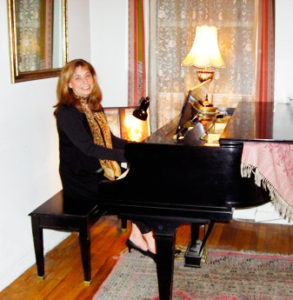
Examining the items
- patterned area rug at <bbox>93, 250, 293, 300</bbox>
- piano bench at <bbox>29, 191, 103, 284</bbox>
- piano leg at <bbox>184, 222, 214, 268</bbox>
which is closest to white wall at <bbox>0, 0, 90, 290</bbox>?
piano bench at <bbox>29, 191, 103, 284</bbox>

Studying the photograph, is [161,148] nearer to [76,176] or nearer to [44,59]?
[76,176]

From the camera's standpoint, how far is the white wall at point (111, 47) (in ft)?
12.4

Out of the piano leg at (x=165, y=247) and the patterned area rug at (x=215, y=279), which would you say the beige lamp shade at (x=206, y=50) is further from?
the piano leg at (x=165, y=247)

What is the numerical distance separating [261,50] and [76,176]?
1.69m

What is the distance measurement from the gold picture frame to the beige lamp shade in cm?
93

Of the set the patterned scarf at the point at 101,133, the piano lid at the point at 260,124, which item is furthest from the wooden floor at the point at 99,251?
→ the piano lid at the point at 260,124

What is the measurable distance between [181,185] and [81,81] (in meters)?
1.02

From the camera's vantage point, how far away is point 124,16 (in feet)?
12.3

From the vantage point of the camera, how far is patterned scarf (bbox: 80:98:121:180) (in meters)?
2.82

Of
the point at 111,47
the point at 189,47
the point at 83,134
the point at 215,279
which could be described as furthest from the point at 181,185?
the point at 111,47

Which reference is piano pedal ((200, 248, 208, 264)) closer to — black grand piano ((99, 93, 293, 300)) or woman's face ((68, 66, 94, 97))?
black grand piano ((99, 93, 293, 300))

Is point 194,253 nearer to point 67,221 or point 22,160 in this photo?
point 67,221

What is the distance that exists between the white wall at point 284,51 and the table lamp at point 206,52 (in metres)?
0.47

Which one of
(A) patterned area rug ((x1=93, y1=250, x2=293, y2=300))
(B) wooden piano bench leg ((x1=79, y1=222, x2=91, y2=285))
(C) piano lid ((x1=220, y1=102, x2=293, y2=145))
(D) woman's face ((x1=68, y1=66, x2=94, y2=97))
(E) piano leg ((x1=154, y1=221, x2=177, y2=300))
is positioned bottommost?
(A) patterned area rug ((x1=93, y1=250, x2=293, y2=300))
